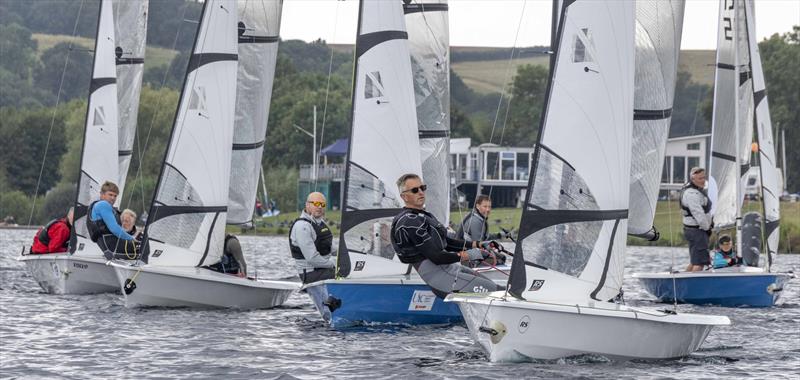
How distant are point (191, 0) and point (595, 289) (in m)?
184

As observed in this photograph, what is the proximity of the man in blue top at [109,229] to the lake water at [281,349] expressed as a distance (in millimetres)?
830

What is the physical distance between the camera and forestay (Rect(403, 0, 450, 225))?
80.0 feet

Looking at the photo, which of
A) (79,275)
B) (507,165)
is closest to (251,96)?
(79,275)

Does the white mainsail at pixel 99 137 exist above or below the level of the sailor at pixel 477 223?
above

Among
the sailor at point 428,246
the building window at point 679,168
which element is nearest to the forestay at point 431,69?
the sailor at point 428,246

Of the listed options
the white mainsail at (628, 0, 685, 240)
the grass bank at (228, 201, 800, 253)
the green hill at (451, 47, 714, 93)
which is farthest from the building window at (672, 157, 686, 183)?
the green hill at (451, 47, 714, 93)

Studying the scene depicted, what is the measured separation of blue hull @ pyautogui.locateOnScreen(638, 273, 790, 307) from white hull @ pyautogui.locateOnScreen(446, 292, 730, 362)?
888cm

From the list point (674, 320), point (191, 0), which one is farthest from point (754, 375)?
point (191, 0)

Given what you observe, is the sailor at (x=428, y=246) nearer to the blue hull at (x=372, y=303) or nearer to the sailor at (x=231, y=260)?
the blue hull at (x=372, y=303)

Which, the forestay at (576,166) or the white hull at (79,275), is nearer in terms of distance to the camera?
the forestay at (576,166)

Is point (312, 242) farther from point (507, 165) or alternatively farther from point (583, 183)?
point (507, 165)

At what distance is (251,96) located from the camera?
83.3 feet

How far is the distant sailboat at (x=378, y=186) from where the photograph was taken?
18.9 meters

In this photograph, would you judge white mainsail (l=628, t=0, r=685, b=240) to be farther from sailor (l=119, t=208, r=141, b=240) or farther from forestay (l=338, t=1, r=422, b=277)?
sailor (l=119, t=208, r=141, b=240)
